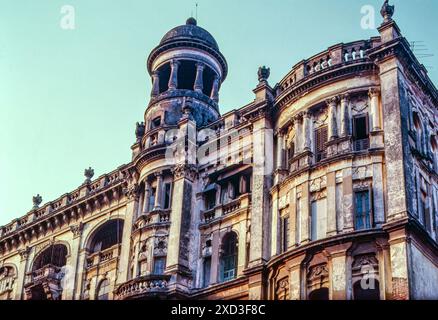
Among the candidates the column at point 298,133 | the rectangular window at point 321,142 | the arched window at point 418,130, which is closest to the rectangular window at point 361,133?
the rectangular window at point 321,142

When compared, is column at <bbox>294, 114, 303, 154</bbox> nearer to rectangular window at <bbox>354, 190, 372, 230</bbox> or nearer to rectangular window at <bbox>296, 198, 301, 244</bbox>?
rectangular window at <bbox>296, 198, 301, 244</bbox>

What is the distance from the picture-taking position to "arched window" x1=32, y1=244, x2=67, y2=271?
44991 millimetres

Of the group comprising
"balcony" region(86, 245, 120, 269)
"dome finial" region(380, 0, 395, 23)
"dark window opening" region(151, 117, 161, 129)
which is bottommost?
"balcony" region(86, 245, 120, 269)

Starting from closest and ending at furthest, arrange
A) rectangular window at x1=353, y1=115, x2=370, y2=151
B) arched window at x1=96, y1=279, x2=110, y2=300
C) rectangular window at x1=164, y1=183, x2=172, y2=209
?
1. rectangular window at x1=353, y1=115, x2=370, y2=151
2. rectangular window at x1=164, y1=183, x2=172, y2=209
3. arched window at x1=96, y1=279, x2=110, y2=300

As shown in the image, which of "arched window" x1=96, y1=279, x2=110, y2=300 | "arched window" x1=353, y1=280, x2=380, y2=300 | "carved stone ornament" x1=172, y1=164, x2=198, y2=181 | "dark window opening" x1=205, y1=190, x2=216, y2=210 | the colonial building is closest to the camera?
"arched window" x1=353, y1=280, x2=380, y2=300

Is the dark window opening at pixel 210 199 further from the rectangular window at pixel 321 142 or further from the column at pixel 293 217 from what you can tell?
the rectangular window at pixel 321 142

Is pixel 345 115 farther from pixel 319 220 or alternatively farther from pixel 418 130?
pixel 319 220

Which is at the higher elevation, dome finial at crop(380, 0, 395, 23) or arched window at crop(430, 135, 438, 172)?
dome finial at crop(380, 0, 395, 23)

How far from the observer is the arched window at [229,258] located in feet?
112

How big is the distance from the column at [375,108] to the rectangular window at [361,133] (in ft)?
1.50

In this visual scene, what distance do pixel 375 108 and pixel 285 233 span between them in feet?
20.9

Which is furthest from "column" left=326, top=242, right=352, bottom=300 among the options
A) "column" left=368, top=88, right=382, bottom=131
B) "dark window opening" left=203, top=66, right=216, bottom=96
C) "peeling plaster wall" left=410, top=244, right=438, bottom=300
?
"dark window opening" left=203, top=66, right=216, bottom=96

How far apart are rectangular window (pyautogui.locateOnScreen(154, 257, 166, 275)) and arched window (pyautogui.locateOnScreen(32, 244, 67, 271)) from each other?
10263mm

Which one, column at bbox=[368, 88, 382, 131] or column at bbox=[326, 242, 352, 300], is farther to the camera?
column at bbox=[368, 88, 382, 131]
